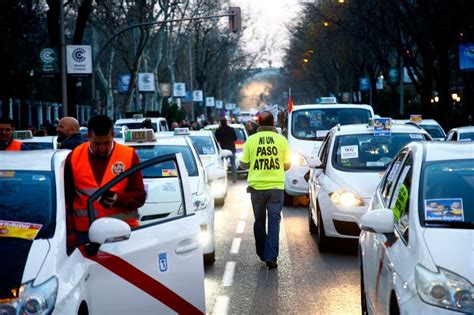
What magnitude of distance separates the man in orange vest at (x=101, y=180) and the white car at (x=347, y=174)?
17.7 feet

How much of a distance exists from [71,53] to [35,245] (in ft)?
73.1

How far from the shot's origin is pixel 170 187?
11.5m

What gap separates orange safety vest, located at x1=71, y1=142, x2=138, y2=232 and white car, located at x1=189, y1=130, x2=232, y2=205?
40.8 feet

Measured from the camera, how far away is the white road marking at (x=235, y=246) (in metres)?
12.7

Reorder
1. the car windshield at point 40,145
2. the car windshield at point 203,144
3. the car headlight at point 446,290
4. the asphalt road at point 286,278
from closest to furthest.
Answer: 1. the car headlight at point 446,290
2. the asphalt road at point 286,278
3. the car windshield at point 40,145
4. the car windshield at point 203,144

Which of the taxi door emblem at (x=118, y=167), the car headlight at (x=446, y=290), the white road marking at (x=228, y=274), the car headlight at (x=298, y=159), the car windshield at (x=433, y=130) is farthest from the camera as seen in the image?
the car windshield at (x=433, y=130)

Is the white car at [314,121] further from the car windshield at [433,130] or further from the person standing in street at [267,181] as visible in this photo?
the person standing in street at [267,181]

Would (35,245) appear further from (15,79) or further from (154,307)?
(15,79)

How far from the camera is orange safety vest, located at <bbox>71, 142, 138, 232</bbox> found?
670cm

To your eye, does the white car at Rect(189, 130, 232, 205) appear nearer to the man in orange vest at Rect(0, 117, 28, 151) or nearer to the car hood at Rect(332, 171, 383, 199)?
the car hood at Rect(332, 171, 383, 199)

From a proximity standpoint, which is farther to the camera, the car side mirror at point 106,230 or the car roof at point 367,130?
the car roof at point 367,130

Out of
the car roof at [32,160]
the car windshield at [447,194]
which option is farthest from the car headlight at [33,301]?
the car windshield at [447,194]

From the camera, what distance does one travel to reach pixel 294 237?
14.2m

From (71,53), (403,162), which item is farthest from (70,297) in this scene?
(71,53)
